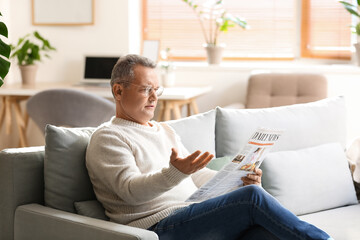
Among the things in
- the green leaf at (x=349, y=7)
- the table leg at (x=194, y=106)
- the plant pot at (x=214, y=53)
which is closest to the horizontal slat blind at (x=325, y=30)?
the green leaf at (x=349, y=7)

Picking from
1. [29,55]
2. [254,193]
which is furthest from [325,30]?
[254,193]

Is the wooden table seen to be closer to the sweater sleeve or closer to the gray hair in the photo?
the gray hair

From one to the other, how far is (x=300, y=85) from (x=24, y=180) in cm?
268

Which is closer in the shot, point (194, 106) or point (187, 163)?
point (187, 163)

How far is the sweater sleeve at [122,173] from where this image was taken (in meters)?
1.99

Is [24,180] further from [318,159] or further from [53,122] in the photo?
[53,122]

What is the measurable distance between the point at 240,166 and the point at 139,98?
44 cm

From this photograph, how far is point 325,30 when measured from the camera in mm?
4852

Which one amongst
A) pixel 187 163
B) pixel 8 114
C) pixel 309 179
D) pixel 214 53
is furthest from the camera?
pixel 214 53

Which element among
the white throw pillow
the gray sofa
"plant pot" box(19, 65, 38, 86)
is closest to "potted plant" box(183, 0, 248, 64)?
"plant pot" box(19, 65, 38, 86)

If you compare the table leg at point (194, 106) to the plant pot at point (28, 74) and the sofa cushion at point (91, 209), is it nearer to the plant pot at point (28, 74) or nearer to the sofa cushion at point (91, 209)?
the plant pot at point (28, 74)

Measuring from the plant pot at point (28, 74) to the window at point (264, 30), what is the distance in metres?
0.97

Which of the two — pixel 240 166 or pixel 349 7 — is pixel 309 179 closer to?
pixel 240 166

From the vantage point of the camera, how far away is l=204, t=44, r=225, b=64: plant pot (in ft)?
16.1
